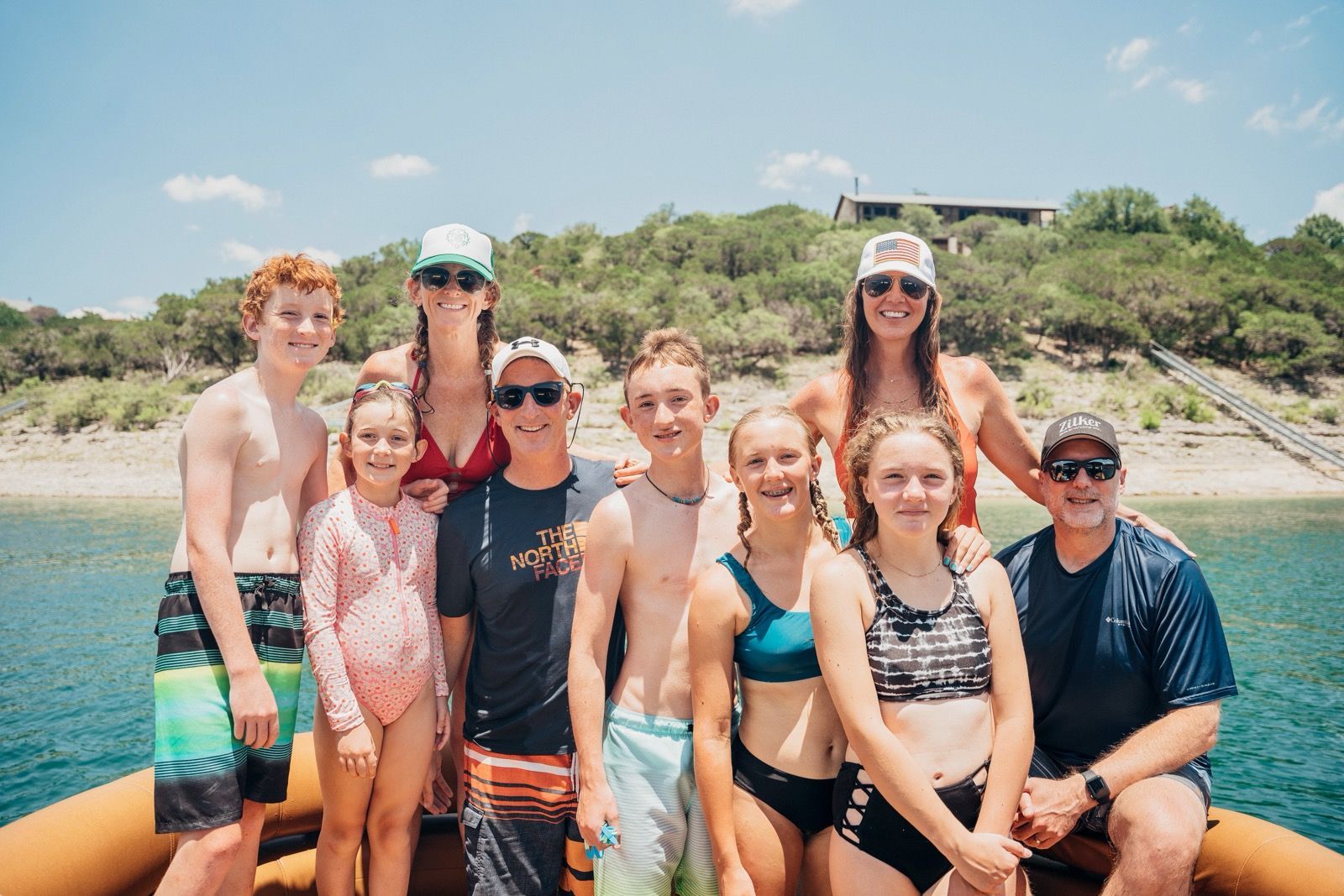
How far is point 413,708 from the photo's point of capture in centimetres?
347

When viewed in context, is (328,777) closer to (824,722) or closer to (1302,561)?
(824,722)

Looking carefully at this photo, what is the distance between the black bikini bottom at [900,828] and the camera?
274 centimetres

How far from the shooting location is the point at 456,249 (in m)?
3.99

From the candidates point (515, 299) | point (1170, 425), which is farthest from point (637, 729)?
point (515, 299)

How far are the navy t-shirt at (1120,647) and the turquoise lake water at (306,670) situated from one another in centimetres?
543

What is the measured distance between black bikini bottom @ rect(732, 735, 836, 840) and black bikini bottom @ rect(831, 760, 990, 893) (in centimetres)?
16

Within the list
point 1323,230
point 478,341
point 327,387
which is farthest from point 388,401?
point 1323,230

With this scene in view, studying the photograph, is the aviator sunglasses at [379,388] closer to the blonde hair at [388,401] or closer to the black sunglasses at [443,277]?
the blonde hair at [388,401]

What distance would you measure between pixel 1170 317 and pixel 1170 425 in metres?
12.0

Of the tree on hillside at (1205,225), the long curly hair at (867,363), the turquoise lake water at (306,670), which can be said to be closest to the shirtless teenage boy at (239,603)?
the long curly hair at (867,363)

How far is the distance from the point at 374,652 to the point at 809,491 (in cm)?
183

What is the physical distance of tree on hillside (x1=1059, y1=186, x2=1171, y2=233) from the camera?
67312 millimetres

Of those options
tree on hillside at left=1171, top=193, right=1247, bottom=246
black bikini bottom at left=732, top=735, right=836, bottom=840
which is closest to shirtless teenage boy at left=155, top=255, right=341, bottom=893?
black bikini bottom at left=732, top=735, right=836, bottom=840

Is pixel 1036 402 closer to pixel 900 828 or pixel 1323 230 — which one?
pixel 900 828
